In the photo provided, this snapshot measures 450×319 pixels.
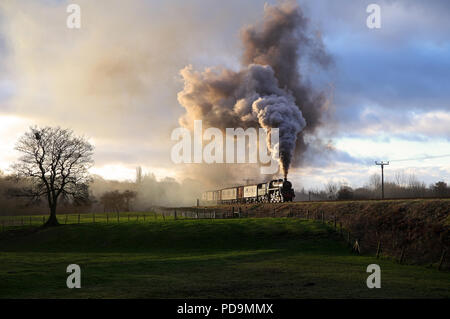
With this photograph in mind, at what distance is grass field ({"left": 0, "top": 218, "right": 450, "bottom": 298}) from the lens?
15594mm

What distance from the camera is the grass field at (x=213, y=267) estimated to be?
15.6 m

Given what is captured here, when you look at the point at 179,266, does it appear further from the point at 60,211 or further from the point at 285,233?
the point at 60,211

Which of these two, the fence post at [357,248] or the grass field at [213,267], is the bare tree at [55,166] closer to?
the grass field at [213,267]

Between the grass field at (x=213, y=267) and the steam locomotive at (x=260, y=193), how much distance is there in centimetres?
1129

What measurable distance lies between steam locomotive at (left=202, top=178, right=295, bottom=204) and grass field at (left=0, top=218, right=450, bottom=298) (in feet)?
37.0

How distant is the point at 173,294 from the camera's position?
14898 millimetres

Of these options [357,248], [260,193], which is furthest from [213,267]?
[260,193]

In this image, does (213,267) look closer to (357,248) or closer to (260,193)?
(357,248)

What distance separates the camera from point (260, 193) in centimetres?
6144

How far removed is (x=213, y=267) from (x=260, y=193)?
130 ft

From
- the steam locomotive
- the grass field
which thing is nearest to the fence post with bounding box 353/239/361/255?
the grass field
